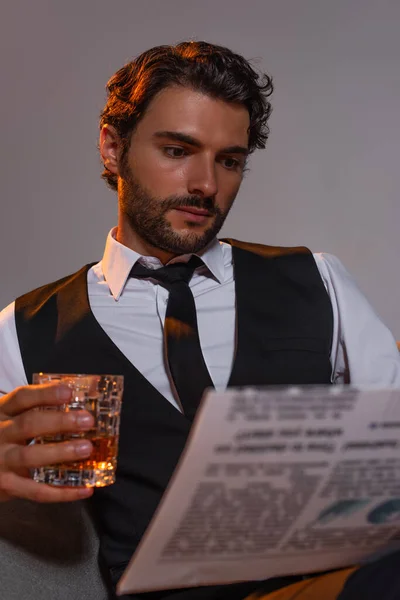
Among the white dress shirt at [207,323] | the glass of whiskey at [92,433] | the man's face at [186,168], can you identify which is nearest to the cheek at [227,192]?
the man's face at [186,168]

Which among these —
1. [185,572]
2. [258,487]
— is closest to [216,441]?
[258,487]

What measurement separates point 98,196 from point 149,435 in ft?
4.12

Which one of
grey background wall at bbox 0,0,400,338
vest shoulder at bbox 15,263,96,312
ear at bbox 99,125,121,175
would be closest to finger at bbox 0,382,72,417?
vest shoulder at bbox 15,263,96,312

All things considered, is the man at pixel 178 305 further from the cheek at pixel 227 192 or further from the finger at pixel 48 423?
the finger at pixel 48 423

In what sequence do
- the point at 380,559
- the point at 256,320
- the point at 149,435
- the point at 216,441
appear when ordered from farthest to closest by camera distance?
the point at 256,320 → the point at 149,435 → the point at 380,559 → the point at 216,441

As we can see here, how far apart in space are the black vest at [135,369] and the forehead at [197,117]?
253 mm

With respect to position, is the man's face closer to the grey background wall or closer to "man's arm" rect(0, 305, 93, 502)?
"man's arm" rect(0, 305, 93, 502)

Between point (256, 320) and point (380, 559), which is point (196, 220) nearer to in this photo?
point (256, 320)

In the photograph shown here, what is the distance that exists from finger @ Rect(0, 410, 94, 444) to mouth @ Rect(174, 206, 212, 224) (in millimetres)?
688

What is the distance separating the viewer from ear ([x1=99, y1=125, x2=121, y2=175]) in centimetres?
191

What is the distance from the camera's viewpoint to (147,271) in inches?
66.5

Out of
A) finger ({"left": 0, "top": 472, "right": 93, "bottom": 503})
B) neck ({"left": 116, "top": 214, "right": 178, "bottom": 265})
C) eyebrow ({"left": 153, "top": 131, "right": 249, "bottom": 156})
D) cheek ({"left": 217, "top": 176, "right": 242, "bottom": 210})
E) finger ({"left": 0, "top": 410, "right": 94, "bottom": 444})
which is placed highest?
eyebrow ({"left": 153, "top": 131, "right": 249, "bottom": 156})

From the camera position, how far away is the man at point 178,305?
1.47 metres

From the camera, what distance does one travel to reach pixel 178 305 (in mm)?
1604
